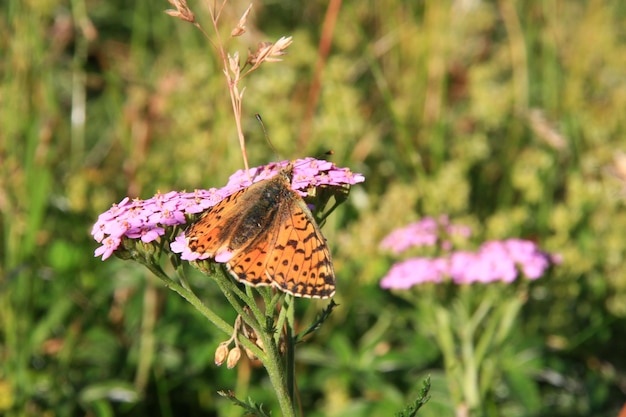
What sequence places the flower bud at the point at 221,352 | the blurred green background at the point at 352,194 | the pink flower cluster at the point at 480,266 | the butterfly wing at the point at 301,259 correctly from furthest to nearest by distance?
the blurred green background at the point at 352,194 < the pink flower cluster at the point at 480,266 < the flower bud at the point at 221,352 < the butterfly wing at the point at 301,259

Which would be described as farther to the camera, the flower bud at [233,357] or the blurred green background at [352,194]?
the blurred green background at [352,194]

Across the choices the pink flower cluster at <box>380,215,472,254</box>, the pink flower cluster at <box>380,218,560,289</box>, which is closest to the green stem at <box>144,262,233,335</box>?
the pink flower cluster at <box>380,218,560,289</box>

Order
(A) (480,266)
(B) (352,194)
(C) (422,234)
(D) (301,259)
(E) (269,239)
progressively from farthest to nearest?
(B) (352,194) < (C) (422,234) < (A) (480,266) < (E) (269,239) < (D) (301,259)

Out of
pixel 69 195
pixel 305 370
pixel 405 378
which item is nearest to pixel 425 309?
pixel 405 378

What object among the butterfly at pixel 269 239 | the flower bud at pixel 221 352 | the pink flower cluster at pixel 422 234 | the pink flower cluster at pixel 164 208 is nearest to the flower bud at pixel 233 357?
the flower bud at pixel 221 352

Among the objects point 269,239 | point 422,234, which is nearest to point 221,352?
point 269,239

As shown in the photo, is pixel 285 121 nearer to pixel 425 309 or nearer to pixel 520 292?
pixel 425 309

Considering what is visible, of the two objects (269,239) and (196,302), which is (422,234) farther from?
(196,302)

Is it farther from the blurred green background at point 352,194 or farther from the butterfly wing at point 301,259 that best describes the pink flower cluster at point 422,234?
the butterfly wing at point 301,259
